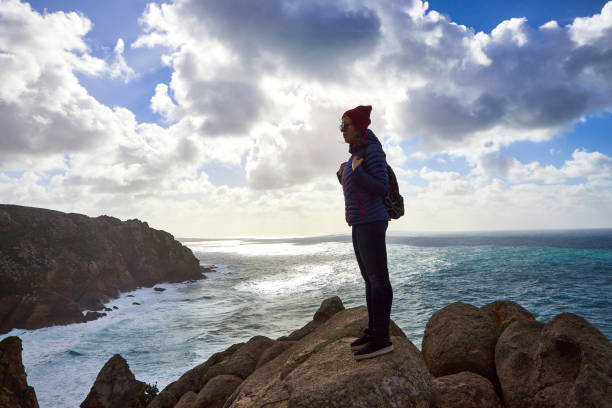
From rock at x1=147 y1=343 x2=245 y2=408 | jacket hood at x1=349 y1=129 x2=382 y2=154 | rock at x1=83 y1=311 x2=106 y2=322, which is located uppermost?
jacket hood at x1=349 y1=129 x2=382 y2=154

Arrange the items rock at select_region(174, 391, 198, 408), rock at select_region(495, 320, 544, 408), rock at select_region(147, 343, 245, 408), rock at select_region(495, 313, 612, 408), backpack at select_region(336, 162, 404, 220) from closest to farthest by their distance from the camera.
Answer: backpack at select_region(336, 162, 404, 220) → rock at select_region(495, 313, 612, 408) → rock at select_region(495, 320, 544, 408) → rock at select_region(174, 391, 198, 408) → rock at select_region(147, 343, 245, 408)

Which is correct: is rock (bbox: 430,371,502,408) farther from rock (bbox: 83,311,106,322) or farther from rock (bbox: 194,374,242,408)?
rock (bbox: 83,311,106,322)

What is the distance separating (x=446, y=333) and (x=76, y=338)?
41.6 meters

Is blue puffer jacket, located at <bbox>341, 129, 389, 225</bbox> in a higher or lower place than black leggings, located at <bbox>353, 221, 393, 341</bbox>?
higher

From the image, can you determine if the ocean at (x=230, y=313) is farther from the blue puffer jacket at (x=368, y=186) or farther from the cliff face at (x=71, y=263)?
the blue puffer jacket at (x=368, y=186)

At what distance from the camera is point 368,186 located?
3.71m

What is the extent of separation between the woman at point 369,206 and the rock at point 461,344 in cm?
415

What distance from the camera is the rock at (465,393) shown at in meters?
5.46

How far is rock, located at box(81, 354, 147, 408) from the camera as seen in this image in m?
19.3

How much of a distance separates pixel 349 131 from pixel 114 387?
76.7ft

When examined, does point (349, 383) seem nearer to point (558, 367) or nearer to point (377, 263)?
point (377, 263)

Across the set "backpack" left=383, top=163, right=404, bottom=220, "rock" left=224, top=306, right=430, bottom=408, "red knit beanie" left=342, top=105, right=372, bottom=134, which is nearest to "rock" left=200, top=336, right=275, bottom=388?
"rock" left=224, top=306, right=430, bottom=408

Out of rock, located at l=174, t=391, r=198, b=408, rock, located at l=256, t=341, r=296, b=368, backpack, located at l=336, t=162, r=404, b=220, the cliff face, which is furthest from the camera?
the cliff face

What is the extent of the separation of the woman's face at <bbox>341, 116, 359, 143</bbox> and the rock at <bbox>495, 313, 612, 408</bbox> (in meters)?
5.29
